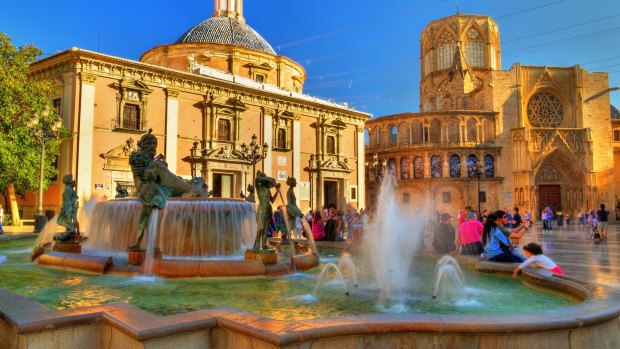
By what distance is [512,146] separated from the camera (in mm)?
40062

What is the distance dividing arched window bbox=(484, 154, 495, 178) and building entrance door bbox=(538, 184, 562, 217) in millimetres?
4379

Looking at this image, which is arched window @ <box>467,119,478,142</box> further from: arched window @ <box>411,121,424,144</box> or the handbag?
the handbag

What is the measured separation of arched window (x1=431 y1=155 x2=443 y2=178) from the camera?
4053 centimetres

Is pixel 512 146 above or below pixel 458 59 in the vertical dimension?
below

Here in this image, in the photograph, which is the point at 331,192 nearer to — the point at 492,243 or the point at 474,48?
the point at 492,243

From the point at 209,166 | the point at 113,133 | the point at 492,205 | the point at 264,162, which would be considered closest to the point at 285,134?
the point at 264,162

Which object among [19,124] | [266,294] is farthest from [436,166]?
[266,294]

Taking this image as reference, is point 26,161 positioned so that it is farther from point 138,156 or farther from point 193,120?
point 138,156

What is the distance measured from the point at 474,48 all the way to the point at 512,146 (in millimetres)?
13706

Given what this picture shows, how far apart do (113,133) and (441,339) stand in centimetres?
2166

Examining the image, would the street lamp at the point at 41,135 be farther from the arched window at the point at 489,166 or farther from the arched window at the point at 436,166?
the arched window at the point at 489,166

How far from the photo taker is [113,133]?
21.6 metres

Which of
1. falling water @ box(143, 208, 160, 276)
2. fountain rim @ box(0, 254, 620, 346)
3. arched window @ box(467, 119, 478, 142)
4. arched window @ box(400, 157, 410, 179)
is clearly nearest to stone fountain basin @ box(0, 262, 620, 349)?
fountain rim @ box(0, 254, 620, 346)

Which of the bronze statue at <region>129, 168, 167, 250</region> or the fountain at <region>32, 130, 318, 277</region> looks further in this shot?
the bronze statue at <region>129, 168, 167, 250</region>
